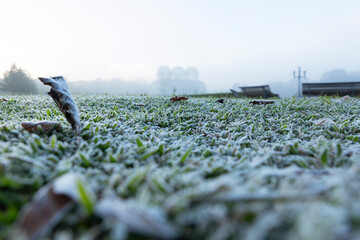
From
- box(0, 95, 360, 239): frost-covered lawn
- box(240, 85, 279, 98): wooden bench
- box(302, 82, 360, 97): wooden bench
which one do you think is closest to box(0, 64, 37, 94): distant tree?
box(240, 85, 279, 98): wooden bench

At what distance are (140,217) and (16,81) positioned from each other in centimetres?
3361

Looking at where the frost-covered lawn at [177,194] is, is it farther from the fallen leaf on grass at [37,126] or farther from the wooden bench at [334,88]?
the wooden bench at [334,88]

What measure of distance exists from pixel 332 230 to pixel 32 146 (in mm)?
1307

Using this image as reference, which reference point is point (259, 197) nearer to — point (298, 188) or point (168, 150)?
point (298, 188)

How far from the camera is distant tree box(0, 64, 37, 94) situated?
89.5 ft

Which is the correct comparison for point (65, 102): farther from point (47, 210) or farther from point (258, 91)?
point (258, 91)

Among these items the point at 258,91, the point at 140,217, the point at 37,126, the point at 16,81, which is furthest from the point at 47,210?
the point at 16,81

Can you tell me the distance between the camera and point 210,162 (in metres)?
1.18

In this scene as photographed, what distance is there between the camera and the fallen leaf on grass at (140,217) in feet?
1.81

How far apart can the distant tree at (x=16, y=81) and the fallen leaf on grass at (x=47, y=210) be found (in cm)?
3143

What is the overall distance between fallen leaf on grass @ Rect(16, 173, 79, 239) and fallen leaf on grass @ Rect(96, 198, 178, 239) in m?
0.09

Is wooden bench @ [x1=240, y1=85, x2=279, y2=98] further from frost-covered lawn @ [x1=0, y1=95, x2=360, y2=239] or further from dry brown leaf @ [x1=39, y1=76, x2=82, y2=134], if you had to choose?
dry brown leaf @ [x1=39, y1=76, x2=82, y2=134]

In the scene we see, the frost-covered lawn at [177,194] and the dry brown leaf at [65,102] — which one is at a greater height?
the dry brown leaf at [65,102]

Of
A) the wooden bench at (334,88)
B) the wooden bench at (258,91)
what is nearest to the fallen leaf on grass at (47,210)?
the wooden bench at (258,91)
